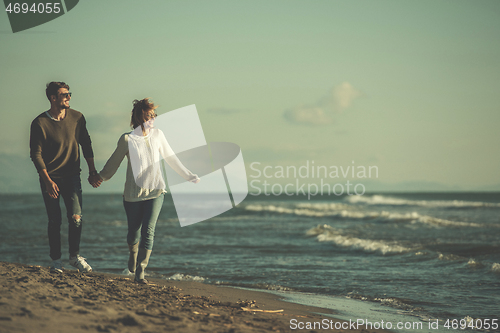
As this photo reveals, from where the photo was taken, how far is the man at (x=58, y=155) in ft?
13.2

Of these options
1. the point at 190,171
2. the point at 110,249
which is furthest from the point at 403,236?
the point at 190,171

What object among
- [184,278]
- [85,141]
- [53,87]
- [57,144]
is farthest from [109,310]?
[184,278]

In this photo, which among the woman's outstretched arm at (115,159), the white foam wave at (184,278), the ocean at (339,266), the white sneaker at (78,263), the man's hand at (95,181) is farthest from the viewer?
the white foam wave at (184,278)

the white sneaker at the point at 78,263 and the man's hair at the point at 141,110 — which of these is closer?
the man's hair at the point at 141,110

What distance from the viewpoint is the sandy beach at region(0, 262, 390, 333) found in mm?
2703

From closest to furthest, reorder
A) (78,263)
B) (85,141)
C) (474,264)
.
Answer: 1. (85,141)
2. (78,263)
3. (474,264)

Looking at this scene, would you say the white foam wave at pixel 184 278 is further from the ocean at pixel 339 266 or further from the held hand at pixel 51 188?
the held hand at pixel 51 188

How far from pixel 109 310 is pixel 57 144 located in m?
1.89

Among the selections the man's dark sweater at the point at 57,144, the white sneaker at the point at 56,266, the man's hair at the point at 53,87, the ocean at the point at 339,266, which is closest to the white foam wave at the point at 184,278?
the ocean at the point at 339,266

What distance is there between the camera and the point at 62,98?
412 centimetres

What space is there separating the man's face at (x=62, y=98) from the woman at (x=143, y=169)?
65 cm

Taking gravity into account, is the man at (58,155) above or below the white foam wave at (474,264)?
above

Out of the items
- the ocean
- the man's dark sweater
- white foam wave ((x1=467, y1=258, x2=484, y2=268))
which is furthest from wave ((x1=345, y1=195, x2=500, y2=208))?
the man's dark sweater

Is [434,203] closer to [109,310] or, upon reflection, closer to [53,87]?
[53,87]
